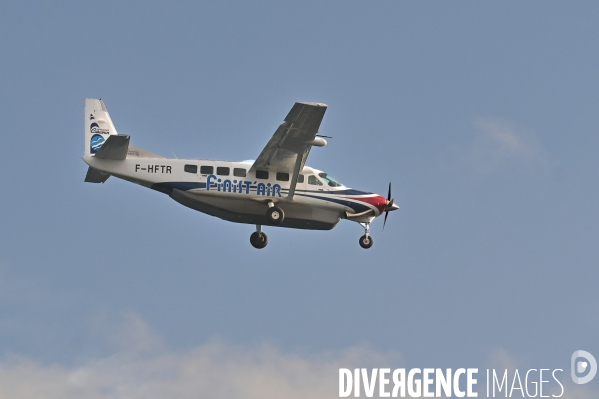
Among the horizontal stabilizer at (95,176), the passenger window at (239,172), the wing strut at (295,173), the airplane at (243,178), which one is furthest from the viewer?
the horizontal stabilizer at (95,176)

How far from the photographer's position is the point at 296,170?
170ft

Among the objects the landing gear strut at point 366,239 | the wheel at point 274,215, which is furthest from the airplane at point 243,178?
the landing gear strut at point 366,239

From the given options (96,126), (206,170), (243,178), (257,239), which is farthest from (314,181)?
(96,126)

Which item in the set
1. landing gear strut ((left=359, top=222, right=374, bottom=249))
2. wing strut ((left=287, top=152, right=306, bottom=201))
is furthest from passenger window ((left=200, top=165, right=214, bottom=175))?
landing gear strut ((left=359, top=222, right=374, bottom=249))

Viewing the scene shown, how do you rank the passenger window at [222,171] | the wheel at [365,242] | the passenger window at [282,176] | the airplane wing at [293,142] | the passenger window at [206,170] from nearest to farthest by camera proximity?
the airplane wing at [293,142] → the passenger window at [206,170] → the passenger window at [222,171] → the passenger window at [282,176] → the wheel at [365,242]

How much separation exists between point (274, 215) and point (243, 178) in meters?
2.08

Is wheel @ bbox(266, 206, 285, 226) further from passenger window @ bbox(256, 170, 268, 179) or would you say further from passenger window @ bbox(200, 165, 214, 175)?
passenger window @ bbox(200, 165, 214, 175)

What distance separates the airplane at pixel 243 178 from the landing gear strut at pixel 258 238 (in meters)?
1.77

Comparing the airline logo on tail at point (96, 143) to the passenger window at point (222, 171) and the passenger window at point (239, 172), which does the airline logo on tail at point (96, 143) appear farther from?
the passenger window at point (239, 172)

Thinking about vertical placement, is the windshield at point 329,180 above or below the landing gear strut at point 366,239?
above

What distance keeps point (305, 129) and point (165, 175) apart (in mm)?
6532

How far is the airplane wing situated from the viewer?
48375 millimetres

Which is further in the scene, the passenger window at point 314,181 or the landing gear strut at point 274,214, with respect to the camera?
the passenger window at point 314,181

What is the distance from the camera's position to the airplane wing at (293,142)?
4838cm
